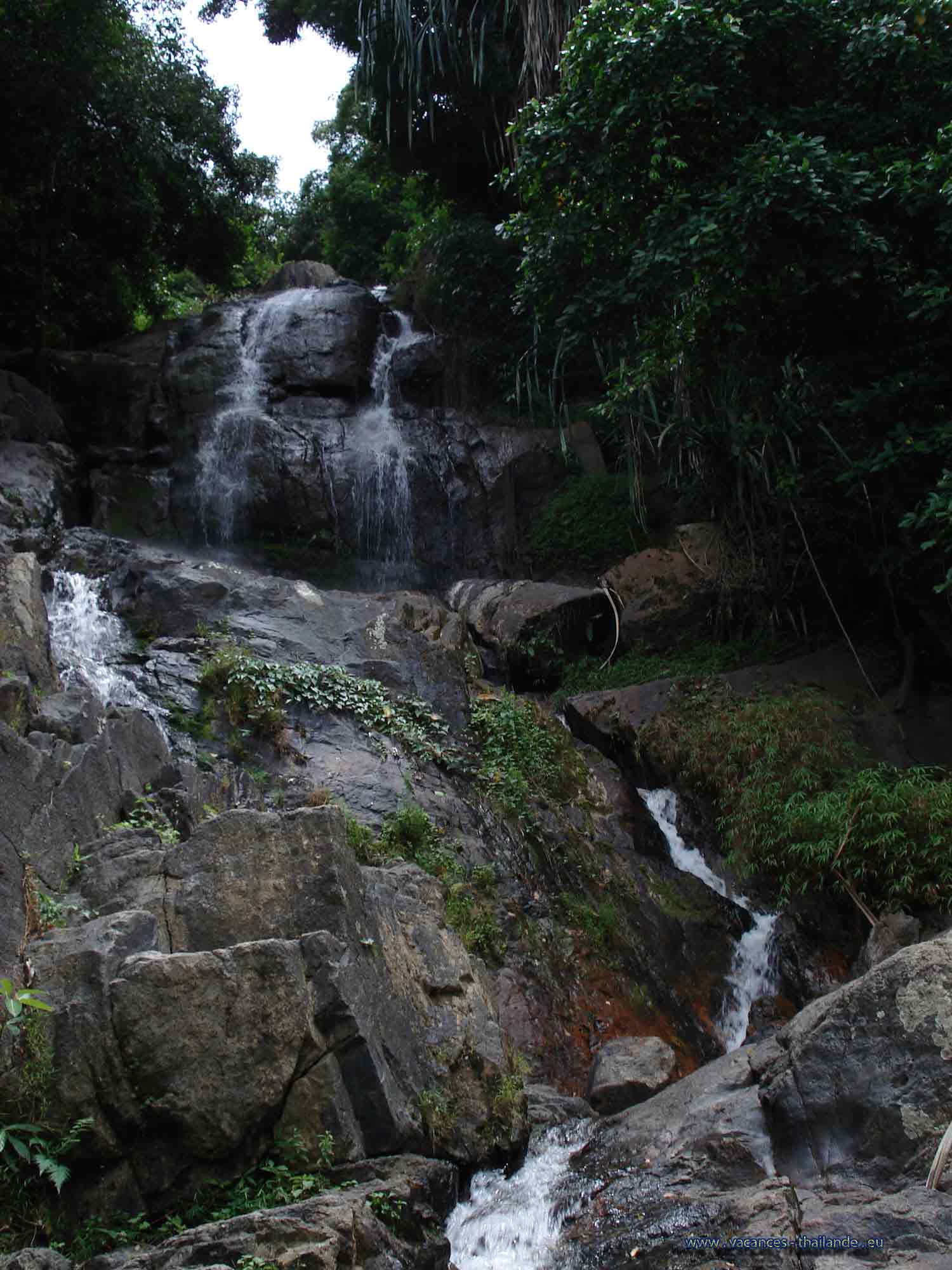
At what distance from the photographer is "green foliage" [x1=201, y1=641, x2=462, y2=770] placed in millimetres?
9875

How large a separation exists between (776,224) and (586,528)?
5900 mm

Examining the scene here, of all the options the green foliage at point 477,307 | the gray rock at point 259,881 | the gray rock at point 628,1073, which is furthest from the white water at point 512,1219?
the green foliage at point 477,307

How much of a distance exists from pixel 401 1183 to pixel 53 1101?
160 cm

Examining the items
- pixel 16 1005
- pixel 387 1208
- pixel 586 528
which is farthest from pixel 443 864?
pixel 586 528

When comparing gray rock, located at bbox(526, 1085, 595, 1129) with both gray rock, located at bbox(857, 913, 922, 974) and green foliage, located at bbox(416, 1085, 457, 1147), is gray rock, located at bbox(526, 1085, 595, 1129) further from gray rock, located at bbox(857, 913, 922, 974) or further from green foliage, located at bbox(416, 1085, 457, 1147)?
gray rock, located at bbox(857, 913, 922, 974)

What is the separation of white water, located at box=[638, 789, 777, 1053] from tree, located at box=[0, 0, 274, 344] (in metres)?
12.7

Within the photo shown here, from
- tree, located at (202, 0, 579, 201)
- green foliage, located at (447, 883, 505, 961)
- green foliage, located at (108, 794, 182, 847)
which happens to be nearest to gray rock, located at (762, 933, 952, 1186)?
green foliage, located at (447, 883, 505, 961)

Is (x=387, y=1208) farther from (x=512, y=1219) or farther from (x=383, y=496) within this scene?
(x=383, y=496)

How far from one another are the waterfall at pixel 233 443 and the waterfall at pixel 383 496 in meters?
1.63

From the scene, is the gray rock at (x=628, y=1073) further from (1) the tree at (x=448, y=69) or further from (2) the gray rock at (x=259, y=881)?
(1) the tree at (x=448, y=69)

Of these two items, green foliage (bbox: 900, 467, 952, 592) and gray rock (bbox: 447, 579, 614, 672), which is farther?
gray rock (bbox: 447, 579, 614, 672)

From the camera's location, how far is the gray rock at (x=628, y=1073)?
7.04m

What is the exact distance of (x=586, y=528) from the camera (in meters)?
15.1

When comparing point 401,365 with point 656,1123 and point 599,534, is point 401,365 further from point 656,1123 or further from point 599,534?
point 656,1123
